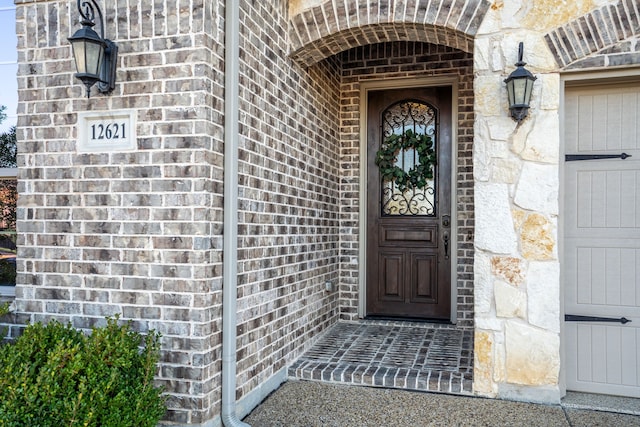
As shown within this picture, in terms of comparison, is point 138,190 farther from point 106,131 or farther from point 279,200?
point 279,200

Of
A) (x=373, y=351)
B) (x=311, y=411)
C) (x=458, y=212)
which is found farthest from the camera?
(x=458, y=212)

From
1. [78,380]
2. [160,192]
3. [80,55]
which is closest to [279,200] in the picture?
[160,192]

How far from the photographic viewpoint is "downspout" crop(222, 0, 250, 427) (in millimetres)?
2586

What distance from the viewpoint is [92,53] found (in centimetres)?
243

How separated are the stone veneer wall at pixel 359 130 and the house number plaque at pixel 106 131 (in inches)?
102

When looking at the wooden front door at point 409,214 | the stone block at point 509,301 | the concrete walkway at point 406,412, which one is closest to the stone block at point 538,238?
the stone block at point 509,301

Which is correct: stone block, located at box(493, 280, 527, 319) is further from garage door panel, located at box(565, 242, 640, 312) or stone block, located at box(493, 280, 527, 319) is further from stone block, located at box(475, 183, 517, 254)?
garage door panel, located at box(565, 242, 640, 312)

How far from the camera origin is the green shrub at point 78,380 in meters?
1.85

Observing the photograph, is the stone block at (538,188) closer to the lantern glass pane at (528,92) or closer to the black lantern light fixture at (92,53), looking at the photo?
the lantern glass pane at (528,92)

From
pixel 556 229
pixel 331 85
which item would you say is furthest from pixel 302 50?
pixel 556 229

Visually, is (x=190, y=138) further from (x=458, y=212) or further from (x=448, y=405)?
(x=458, y=212)

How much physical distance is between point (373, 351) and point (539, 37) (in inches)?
98.7

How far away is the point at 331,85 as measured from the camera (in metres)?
4.58

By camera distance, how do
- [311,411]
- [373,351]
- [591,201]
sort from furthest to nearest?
[373,351]
[591,201]
[311,411]
